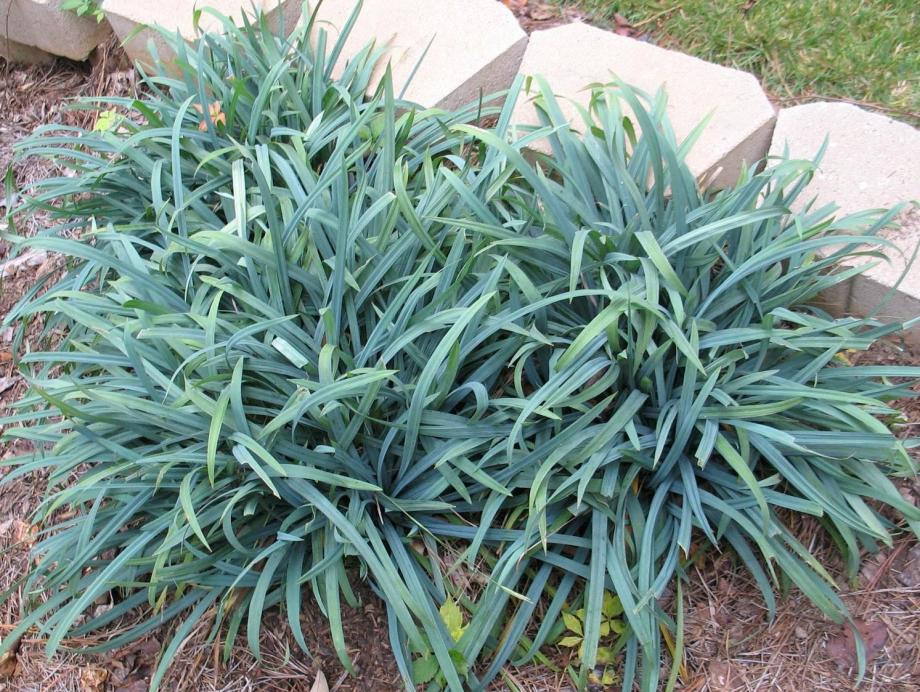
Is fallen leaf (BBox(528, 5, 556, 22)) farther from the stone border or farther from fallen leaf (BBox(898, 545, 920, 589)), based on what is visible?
Result: fallen leaf (BBox(898, 545, 920, 589))

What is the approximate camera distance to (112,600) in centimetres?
184

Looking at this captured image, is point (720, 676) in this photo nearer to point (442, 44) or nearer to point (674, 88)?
point (674, 88)

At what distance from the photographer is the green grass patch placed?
2236mm

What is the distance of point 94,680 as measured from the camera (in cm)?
177

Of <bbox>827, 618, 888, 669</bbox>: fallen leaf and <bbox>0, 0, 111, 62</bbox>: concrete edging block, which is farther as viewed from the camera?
<bbox>0, 0, 111, 62</bbox>: concrete edging block

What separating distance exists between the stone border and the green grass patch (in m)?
0.26

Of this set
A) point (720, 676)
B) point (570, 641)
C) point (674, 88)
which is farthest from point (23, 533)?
point (674, 88)

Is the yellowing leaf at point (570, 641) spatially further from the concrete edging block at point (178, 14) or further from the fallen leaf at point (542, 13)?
the concrete edging block at point (178, 14)

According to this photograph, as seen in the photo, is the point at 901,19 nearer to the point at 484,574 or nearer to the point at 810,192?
the point at 810,192

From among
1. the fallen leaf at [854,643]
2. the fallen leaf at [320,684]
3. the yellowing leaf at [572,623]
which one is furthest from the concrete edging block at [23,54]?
the fallen leaf at [854,643]

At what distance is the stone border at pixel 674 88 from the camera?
1.90 meters

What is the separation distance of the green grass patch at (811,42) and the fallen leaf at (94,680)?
90.6 inches

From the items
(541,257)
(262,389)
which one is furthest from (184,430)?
(541,257)

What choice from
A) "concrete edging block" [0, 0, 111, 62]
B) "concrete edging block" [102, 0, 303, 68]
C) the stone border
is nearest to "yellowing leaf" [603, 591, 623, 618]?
the stone border
